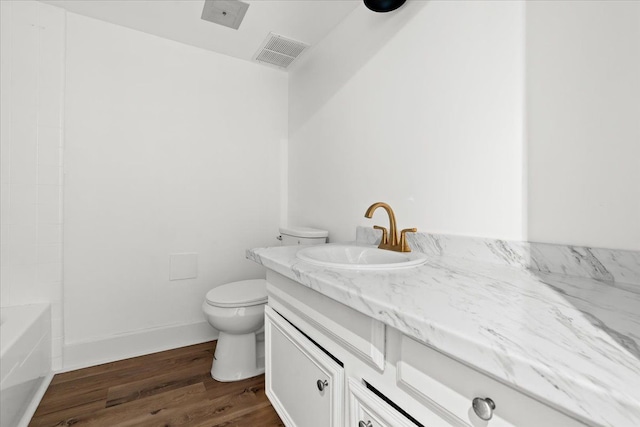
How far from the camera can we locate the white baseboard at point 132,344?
1716 mm

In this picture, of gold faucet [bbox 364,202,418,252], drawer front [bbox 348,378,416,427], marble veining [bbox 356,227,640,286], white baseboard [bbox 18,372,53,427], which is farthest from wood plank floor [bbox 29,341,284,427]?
marble veining [bbox 356,227,640,286]

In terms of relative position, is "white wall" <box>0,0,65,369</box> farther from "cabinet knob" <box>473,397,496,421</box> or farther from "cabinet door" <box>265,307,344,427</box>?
"cabinet knob" <box>473,397,496,421</box>

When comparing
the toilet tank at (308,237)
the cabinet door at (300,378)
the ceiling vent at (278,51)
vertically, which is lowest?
the cabinet door at (300,378)

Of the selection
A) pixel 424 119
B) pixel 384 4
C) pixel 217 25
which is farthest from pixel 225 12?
pixel 424 119

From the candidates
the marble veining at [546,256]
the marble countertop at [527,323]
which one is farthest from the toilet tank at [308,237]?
the marble countertop at [527,323]

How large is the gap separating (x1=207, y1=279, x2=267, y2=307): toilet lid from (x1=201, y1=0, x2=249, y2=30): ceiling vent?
63.7 inches

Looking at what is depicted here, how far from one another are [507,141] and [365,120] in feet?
2.50

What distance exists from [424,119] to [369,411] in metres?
1.09

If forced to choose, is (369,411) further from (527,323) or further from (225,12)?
(225,12)

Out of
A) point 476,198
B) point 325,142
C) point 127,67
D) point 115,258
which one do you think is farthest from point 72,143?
point 476,198

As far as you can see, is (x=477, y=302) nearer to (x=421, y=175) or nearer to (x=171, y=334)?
(x=421, y=175)

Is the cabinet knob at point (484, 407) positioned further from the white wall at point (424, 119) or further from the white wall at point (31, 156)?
the white wall at point (31, 156)

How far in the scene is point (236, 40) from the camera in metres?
1.98

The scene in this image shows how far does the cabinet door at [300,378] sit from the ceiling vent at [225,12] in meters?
1.65
